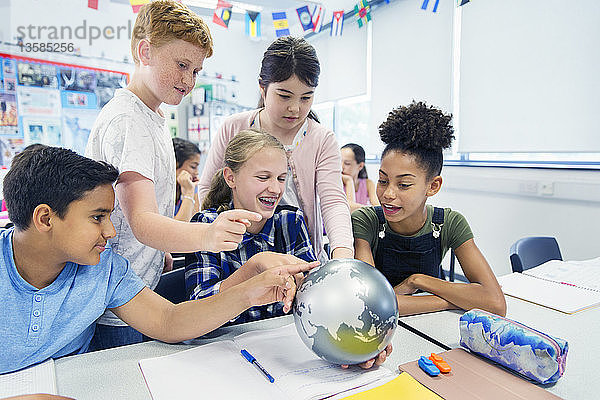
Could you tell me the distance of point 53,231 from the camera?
39.8 inches

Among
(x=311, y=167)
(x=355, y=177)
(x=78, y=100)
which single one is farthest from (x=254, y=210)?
(x=78, y=100)

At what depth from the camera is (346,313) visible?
85 centimetres

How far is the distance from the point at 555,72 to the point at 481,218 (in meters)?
1.27

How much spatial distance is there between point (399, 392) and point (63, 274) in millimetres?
819

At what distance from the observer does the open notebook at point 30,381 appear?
33.9 inches

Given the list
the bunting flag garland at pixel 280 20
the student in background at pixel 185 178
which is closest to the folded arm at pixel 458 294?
the student in background at pixel 185 178

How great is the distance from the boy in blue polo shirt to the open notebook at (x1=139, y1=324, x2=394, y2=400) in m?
0.09

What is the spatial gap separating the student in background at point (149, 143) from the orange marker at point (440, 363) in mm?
548

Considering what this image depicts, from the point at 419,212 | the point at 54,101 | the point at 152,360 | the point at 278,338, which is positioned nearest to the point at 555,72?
the point at 419,212

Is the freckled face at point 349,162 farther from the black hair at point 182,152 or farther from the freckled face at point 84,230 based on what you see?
the freckled face at point 84,230

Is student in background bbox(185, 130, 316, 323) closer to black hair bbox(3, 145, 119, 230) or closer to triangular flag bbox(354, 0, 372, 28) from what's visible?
black hair bbox(3, 145, 119, 230)

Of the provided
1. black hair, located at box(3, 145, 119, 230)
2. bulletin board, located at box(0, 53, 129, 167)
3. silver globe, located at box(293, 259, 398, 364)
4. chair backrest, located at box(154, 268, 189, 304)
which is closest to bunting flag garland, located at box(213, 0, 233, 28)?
bulletin board, located at box(0, 53, 129, 167)

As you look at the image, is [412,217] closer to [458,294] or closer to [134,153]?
[458,294]

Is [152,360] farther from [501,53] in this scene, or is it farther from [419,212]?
[501,53]
